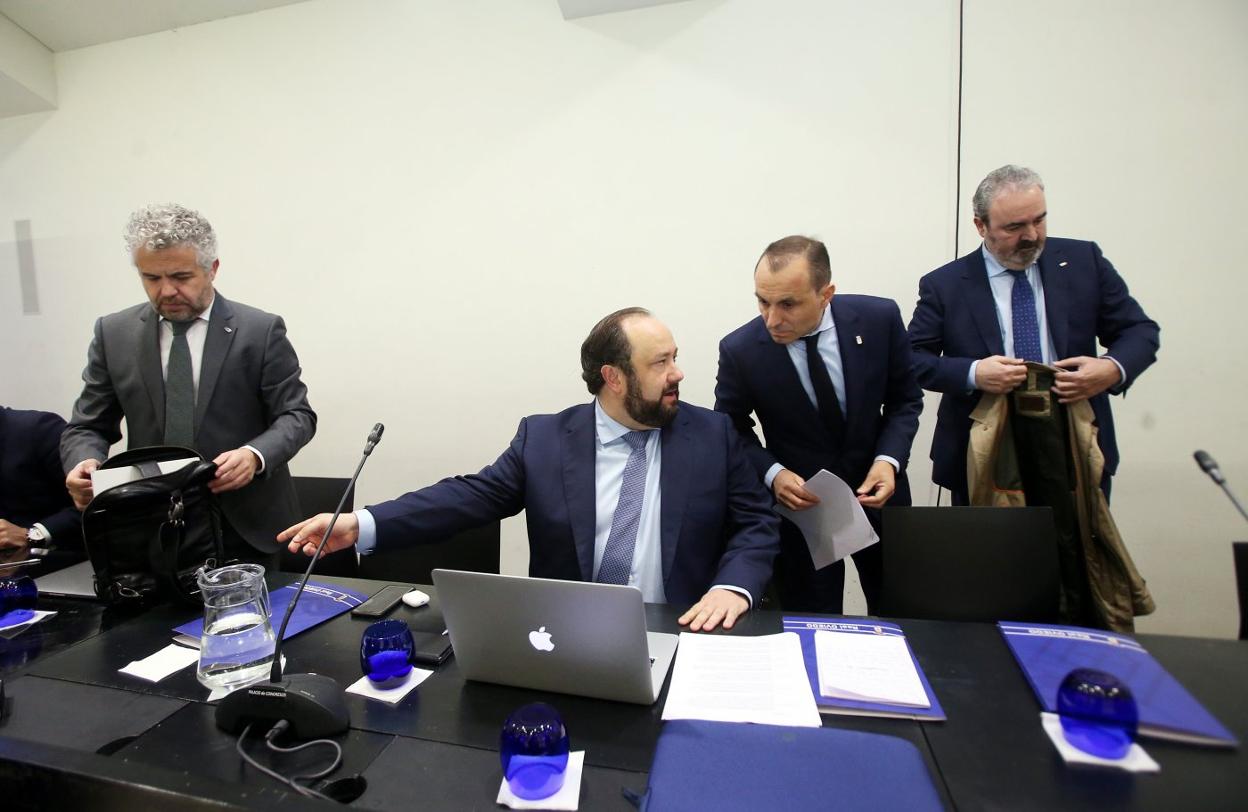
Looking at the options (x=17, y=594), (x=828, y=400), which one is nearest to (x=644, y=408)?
(x=828, y=400)

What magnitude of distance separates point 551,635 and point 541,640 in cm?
2

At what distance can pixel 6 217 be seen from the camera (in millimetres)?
3840

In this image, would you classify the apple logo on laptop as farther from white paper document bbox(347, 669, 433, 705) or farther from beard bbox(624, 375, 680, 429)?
beard bbox(624, 375, 680, 429)

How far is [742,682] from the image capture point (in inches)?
42.9

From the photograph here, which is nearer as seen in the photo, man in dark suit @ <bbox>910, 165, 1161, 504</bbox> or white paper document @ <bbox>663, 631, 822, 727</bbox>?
white paper document @ <bbox>663, 631, 822, 727</bbox>

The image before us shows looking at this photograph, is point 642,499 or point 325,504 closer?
point 642,499

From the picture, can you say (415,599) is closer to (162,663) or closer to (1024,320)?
(162,663)

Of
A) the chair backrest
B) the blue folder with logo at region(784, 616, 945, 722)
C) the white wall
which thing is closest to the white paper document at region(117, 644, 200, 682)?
the blue folder with logo at region(784, 616, 945, 722)

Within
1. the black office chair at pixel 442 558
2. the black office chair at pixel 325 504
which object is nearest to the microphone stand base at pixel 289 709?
the black office chair at pixel 442 558

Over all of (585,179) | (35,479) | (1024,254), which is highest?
(585,179)

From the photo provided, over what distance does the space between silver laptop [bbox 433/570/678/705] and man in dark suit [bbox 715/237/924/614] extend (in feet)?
3.35

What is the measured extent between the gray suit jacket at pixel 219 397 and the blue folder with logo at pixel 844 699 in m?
1.61

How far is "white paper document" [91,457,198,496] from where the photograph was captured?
1612 mm

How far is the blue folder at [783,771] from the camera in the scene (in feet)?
2.51
